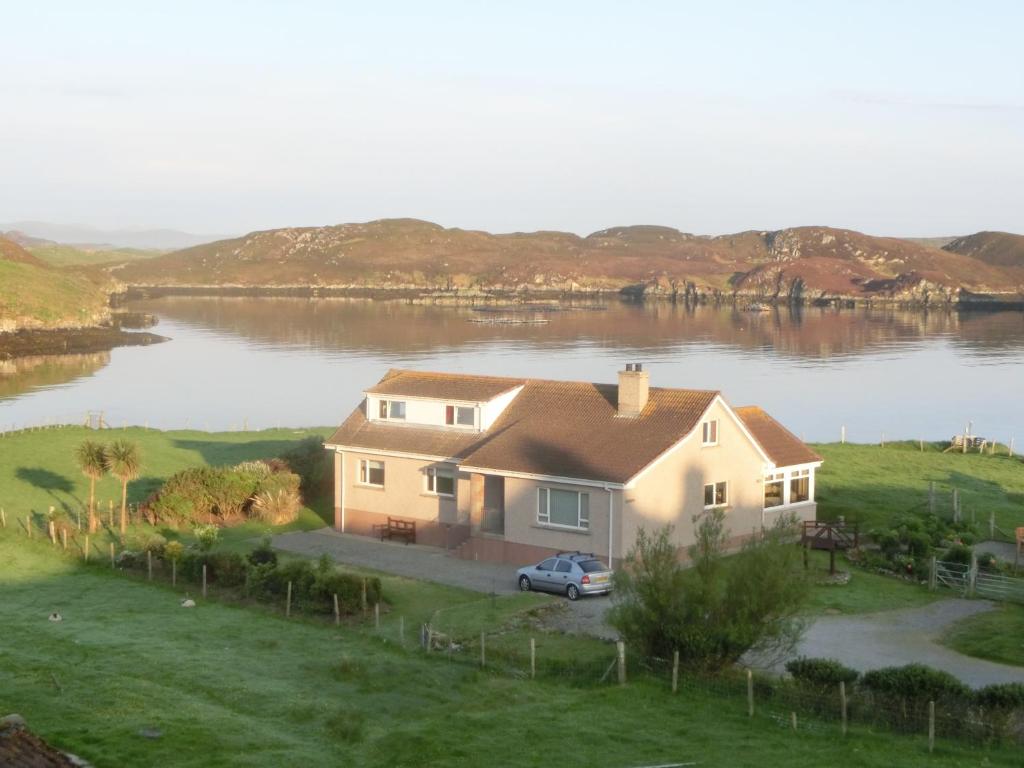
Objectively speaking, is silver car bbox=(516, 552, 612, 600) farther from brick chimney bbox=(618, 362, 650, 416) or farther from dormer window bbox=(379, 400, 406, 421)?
dormer window bbox=(379, 400, 406, 421)

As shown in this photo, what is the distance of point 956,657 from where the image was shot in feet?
88.4

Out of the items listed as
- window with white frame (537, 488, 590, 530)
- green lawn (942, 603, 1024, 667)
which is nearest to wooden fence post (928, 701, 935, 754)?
green lawn (942, 603, 1024, 667)

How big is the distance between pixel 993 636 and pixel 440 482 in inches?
667

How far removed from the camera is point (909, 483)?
4819 centimetres

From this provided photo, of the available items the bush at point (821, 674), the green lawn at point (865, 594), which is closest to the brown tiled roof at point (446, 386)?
the green lawn at point (865, 594)

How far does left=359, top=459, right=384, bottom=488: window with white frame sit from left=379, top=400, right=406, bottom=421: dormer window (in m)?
1.69

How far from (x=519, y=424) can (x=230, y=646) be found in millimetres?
14319

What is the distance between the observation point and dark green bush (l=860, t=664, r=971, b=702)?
20953 mm

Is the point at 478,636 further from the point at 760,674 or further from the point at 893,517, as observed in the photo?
the point at 893,517

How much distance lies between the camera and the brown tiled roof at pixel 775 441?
3978 centimetres

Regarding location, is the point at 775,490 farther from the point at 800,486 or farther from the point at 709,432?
the point at 709,432

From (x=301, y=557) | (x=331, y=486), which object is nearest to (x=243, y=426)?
(x=331, y=486)

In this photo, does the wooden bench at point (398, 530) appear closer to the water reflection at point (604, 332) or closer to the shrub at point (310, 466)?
the shrub at point (310, 466)

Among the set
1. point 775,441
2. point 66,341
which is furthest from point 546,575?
point 66,341
